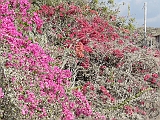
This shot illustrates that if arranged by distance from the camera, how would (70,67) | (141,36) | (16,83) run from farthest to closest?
(141,36)
(70,67)
(16,83)

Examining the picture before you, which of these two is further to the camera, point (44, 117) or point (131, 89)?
point (131, 89)

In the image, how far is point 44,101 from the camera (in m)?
4.84

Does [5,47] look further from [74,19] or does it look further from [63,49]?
[74,19]

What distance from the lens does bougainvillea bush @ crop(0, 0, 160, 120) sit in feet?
15.0

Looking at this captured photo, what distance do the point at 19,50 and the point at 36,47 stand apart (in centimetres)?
36

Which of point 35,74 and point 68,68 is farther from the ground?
point 35,74

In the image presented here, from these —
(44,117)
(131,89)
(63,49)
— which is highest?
(63,49)

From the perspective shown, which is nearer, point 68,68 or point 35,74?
point 35,74

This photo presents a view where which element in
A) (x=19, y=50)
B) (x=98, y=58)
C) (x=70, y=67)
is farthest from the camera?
(x=98, y=58)

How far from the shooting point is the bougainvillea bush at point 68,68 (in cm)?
457

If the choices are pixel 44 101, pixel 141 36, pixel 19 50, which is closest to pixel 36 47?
pixel 19 50

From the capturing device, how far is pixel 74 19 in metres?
8.74

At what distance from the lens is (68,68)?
723cm

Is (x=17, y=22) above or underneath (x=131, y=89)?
above
